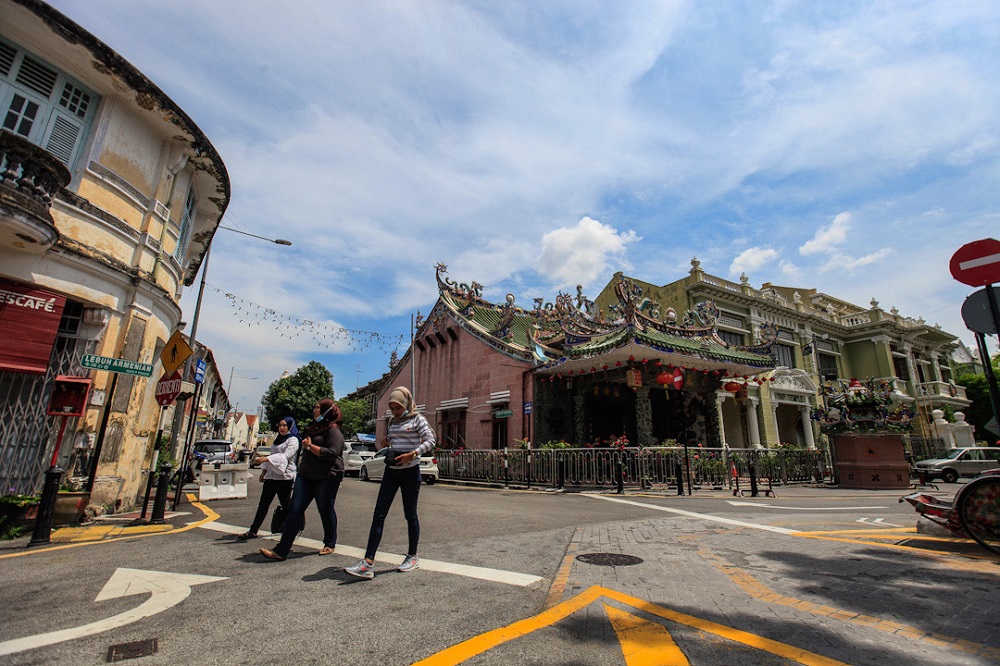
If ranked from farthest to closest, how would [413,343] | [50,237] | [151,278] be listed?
[413,343]
[151,278]
[50,237]

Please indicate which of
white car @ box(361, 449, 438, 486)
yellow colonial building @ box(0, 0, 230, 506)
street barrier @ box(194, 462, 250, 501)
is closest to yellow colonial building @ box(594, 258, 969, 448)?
white car @ box(361, 449, 438, 486)

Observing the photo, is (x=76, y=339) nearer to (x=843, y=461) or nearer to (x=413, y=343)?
(x=413, y=343)

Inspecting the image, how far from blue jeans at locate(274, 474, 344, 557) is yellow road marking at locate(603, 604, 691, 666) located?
3.31 meters

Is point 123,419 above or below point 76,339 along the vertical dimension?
below

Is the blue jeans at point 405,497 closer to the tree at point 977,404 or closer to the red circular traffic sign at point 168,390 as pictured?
the red circular traffic sign at point 168,390

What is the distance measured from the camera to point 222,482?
12305mm

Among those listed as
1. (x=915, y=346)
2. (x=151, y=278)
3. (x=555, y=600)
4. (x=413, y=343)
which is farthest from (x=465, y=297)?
(x=915, y=346)

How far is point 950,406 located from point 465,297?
33876mm

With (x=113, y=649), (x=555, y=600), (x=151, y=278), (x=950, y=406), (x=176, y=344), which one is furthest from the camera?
(x=950, y=406)

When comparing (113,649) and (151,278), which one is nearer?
(113,649)

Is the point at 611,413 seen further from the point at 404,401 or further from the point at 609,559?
the point at 404,401

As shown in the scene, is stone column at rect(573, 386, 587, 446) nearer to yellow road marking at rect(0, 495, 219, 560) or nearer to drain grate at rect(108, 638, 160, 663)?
yellow road marking at rect(0, 495, 219, 560)

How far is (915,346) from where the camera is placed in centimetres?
3306

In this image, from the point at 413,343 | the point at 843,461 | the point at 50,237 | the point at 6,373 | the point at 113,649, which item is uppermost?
the point at 413,343
